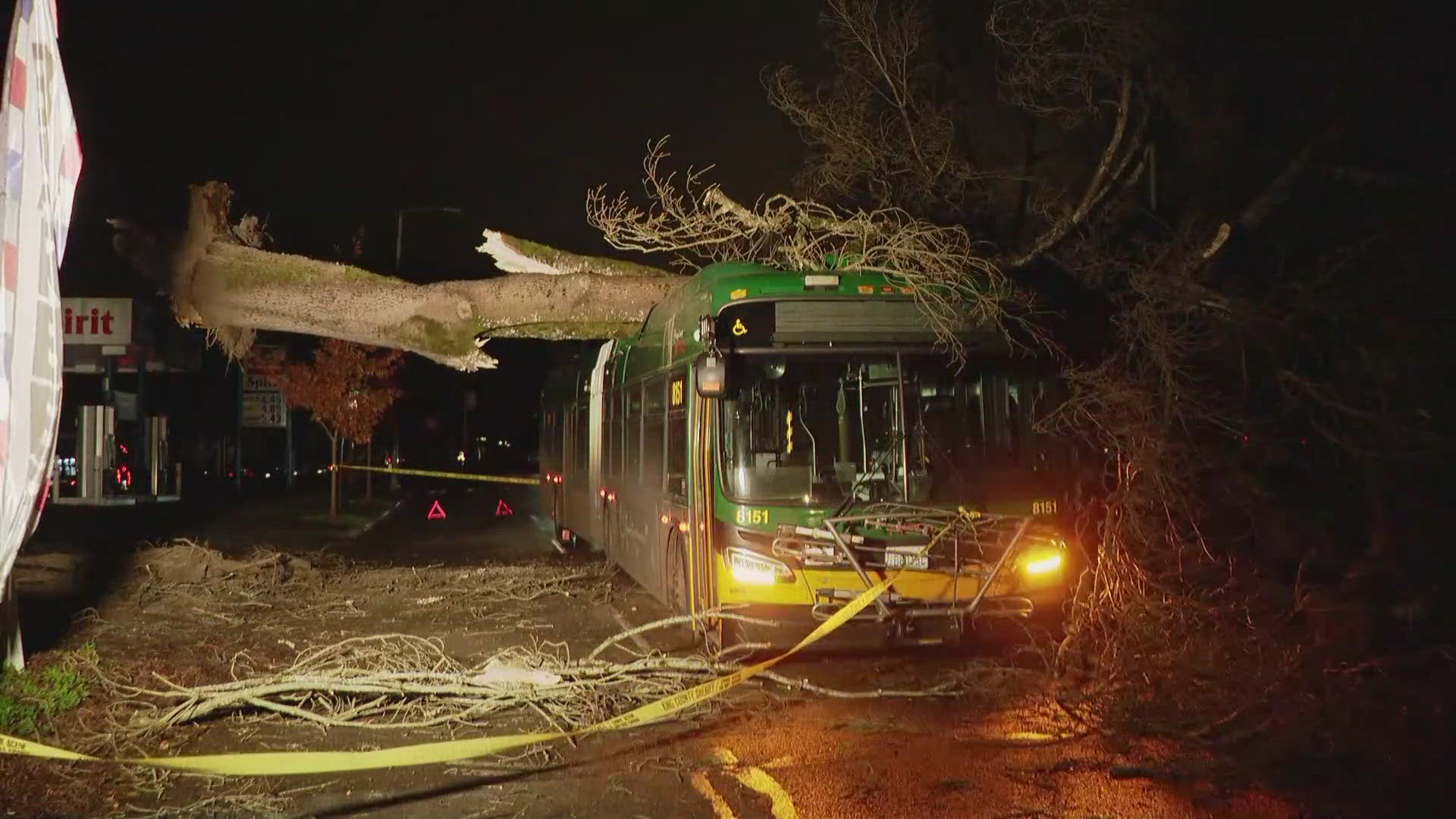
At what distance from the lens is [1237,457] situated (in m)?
10.0

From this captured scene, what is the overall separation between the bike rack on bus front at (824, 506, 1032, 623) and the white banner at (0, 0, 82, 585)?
5.11 metres

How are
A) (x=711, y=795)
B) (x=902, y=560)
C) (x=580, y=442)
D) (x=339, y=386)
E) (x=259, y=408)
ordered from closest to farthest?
1. (x=711, y=795)
2. (x=902, y=560)
3. (x=580, y=442)
4. (x=339, y=386)
5. (x=259, y=408)

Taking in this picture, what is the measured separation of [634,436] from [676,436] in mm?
2447

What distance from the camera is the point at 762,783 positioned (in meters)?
6.68

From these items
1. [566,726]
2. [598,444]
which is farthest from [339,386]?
[566,726]

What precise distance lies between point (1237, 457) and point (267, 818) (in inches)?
307

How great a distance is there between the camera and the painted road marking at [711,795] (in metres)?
6.17

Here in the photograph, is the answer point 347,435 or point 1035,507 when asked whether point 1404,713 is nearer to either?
point 1035,507

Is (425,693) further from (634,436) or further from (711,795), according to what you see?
(634,436)

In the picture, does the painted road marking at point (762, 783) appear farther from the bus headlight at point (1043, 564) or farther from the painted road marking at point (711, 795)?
the bus headlight at point (1043, 564)

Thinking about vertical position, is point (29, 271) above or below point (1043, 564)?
above

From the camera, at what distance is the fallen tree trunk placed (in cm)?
1270

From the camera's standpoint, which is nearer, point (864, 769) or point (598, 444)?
point (864, 769)

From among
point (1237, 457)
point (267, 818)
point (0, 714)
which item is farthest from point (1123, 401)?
point (0, 714)
